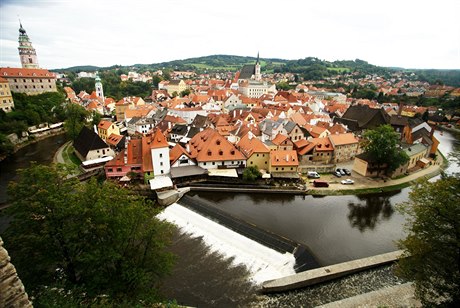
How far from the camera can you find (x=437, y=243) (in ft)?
37.2

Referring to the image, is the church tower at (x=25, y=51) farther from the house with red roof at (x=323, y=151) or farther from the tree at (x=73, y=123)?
the house with red roof at (x=323, y=151)

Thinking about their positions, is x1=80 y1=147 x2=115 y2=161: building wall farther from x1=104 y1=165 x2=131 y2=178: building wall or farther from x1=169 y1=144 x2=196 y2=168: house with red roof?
x1=169 y1=144 x2=196 y2=168: house with red roof

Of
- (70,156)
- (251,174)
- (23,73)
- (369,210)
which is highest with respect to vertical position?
(23,73)

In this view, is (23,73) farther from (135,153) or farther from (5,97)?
(135,153)

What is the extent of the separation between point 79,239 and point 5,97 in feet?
178

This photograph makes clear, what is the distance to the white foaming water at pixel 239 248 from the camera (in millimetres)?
16609

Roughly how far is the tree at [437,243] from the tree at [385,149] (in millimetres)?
20415

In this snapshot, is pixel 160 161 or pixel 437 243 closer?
pixel 437 243

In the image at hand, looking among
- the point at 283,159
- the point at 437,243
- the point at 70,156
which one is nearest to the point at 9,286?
the point at 437,243

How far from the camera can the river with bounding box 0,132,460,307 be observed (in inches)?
609

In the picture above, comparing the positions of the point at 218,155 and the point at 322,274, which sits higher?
the point at 218,155

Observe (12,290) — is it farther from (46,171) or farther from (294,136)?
(294,136)

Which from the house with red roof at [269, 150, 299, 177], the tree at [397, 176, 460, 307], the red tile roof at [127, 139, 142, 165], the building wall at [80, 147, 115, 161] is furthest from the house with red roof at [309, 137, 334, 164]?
the building wall at [80, 147, 115, 161]

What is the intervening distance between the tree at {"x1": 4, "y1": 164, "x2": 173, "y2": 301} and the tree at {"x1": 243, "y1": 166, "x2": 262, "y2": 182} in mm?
17399
